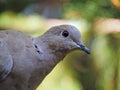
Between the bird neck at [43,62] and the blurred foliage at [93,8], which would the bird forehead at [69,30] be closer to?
the bird neck at [43,62]

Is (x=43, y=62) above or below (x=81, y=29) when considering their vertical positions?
above

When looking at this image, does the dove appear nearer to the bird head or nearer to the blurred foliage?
the bird head

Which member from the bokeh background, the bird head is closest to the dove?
the bird head

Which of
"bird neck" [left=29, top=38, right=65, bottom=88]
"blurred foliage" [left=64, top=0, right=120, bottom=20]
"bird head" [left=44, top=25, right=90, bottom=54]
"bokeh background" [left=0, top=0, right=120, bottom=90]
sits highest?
"bird head" [left=44, top=25, right=90, bottom=54]

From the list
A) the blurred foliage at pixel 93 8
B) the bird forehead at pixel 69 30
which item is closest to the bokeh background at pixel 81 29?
the blurred foliage at pixel 93 8

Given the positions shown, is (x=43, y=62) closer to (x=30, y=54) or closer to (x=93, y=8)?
(x=30, y=54)

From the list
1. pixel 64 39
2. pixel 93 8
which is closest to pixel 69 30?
pixel 64 39
